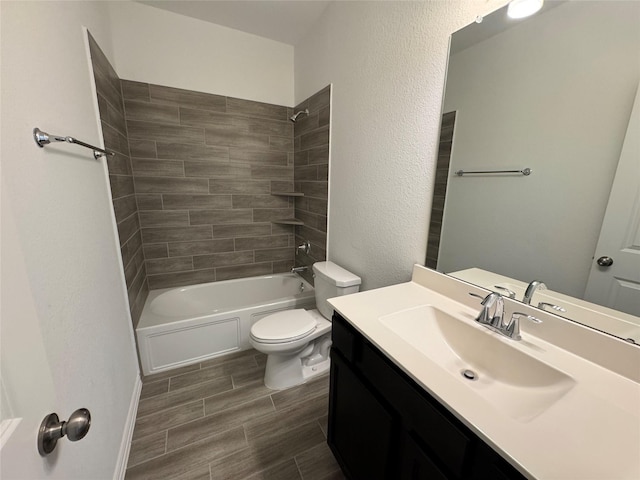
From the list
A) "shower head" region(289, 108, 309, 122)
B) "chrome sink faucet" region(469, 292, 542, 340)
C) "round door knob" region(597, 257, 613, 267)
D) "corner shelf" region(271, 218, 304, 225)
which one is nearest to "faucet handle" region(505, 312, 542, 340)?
"chrome sink faucet" region(469, 292, 542, 340)

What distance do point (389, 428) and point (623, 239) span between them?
2.95ft

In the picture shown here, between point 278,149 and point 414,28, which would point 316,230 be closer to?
point 278,149

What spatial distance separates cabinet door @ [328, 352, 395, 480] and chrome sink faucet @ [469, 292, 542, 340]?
48cm

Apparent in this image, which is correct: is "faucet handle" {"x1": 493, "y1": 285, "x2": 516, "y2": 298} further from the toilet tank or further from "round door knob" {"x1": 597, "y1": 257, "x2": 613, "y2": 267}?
the toilet tank

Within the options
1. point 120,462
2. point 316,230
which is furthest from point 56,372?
point 316,230

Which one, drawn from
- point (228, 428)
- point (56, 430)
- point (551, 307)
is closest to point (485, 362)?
point (551, 307)

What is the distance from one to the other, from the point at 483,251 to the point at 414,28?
1.10m

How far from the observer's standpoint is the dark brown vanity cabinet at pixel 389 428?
2.01ft

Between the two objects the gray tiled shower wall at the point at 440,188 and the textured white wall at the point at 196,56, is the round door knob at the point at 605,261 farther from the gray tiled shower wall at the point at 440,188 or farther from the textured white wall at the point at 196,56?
the textured white wall at the point at 196,56

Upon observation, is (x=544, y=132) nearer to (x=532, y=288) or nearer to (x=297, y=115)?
(x=532, y=288)

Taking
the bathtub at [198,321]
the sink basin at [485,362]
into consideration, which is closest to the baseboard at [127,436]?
the bathtub at [198,321]

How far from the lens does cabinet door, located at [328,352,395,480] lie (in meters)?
0.90

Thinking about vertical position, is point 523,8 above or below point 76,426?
above

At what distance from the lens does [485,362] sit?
3.02 feet
